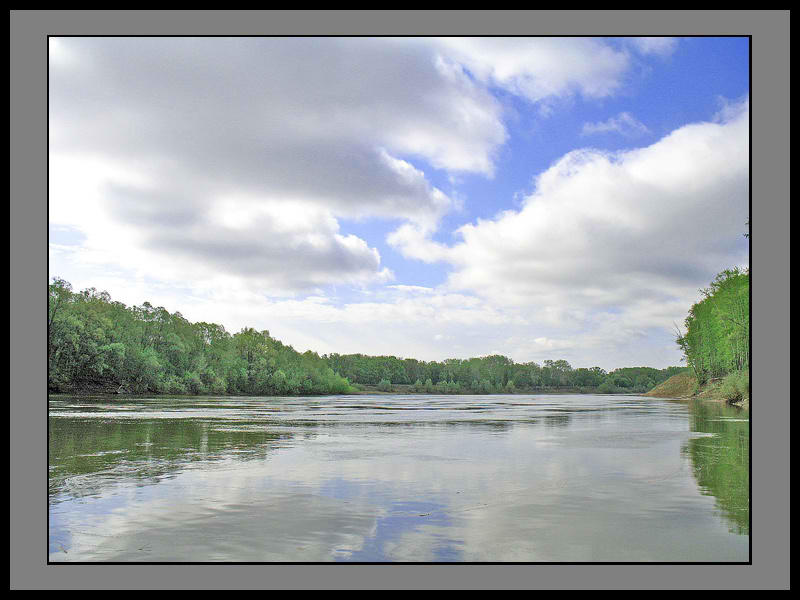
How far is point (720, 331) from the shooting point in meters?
60.0

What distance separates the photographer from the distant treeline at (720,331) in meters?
51.6

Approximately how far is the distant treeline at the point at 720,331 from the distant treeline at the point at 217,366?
102 ft

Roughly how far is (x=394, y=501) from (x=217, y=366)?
301ft

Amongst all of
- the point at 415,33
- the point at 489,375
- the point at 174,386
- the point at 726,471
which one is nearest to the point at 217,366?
the point at 174,386

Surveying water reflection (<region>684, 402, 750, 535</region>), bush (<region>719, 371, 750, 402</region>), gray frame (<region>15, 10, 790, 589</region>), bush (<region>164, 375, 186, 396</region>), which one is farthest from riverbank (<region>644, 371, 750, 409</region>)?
bush (<region>164, 375, 186, 396</region>)

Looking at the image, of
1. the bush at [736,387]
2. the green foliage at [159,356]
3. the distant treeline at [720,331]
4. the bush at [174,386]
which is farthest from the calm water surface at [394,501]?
the bush at [174,386]

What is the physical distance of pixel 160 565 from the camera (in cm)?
524

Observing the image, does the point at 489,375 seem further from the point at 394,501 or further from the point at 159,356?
the point at 394,501

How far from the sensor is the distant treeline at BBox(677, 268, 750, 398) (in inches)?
2030

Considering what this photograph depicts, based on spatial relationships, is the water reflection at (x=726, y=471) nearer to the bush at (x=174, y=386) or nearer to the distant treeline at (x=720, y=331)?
the distant treeline at (x=720, y=331)
